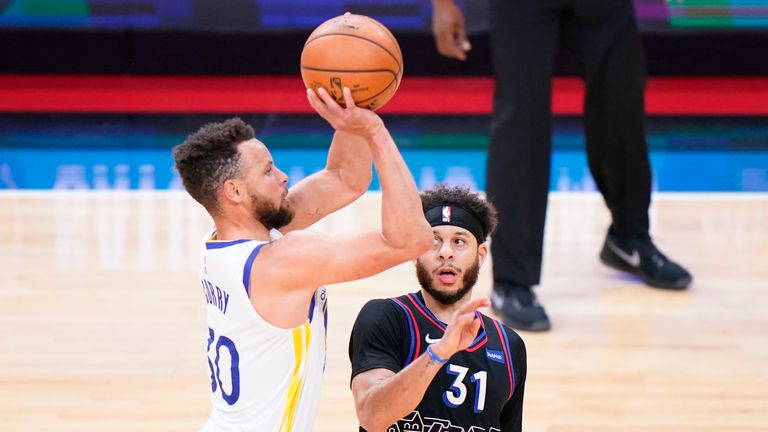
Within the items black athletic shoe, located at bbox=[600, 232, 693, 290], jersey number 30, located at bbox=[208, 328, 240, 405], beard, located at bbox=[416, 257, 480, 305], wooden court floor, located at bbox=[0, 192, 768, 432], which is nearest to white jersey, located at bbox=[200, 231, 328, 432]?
jersey number 30, located at bbox=[208, 328, 240, 405]

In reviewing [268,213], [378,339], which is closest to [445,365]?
[378,339]

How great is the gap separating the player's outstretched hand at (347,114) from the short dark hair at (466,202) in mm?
590

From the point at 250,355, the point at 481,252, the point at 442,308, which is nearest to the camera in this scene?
the point at 250,355

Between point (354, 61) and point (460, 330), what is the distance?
67 cm

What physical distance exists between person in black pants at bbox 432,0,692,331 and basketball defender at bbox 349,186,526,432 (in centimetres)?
183

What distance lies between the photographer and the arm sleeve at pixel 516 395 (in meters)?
3.06

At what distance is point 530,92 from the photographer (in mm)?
4918

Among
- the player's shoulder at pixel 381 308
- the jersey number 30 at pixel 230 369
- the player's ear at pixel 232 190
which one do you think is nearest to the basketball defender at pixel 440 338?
the player's shoulder at pixel 381 308

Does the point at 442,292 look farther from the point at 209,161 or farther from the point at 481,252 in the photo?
the point at 209,161

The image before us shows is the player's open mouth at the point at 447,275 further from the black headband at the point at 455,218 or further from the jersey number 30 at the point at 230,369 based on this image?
the jersey number 30 at the point at 230,369

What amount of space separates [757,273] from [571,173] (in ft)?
8.29

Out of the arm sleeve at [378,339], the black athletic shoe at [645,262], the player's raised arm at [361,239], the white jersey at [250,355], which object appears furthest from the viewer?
the black athletic shoe at [645,262]

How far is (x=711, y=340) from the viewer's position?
16.1 feet

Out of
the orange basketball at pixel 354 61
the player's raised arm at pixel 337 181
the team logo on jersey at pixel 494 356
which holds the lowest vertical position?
the team logo on jersey at pixel 494 356
